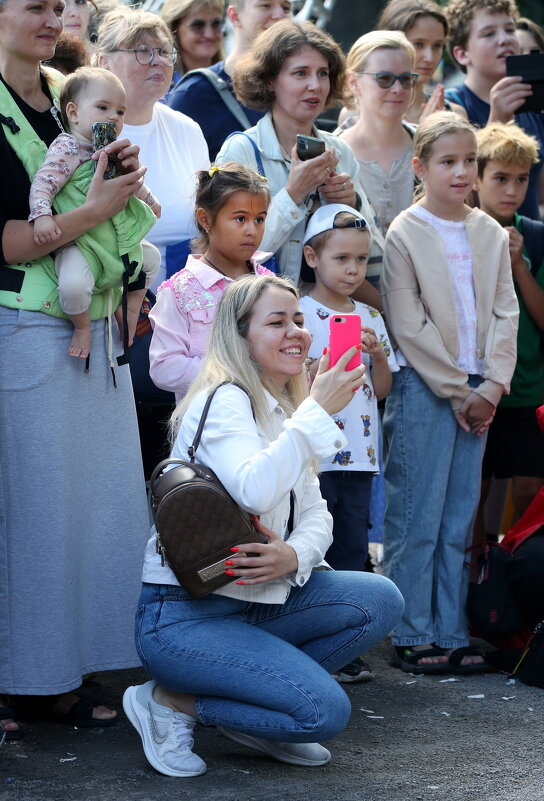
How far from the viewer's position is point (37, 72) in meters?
3.74

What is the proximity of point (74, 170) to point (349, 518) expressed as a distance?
65.2 inches

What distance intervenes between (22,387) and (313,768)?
4.77 ft

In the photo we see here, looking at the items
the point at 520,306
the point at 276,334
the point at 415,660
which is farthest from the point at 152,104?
the point at 415,660

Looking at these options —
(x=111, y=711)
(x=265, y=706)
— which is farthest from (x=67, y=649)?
(x=265, y=706)

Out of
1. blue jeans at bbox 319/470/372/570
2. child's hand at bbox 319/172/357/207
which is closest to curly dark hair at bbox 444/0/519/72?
child's hand at bbox 319/172/357/207

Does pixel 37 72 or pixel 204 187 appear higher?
pixel 37 72

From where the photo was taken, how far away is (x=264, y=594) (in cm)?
341

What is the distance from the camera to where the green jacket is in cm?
360

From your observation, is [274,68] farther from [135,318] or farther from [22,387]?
[22,387]

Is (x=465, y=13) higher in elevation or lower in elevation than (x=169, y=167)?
higher

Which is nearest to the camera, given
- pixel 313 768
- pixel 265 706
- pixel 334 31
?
pixel 265 706

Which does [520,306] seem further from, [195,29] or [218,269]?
[195,29]

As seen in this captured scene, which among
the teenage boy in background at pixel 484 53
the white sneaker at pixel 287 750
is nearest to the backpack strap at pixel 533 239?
the teenage boy in background at pixel 484 53

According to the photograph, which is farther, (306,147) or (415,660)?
(415,660)
